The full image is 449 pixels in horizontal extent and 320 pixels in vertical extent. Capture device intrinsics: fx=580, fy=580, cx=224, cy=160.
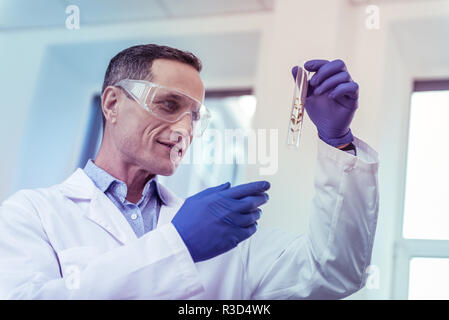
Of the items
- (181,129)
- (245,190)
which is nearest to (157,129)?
(181,129)

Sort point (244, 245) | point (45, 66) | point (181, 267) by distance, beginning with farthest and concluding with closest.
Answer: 1. point (45, 66)
2. point (244, 245)
3. point (181, 267)

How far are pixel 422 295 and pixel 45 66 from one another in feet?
4.52

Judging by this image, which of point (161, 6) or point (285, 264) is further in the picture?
point (161, 6)

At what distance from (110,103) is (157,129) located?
16 centimetres

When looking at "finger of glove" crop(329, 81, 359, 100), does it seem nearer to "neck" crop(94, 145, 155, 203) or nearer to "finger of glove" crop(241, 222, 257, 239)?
"finger of glove" crop(241, 222, 257, 239)

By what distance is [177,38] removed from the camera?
2062 mm

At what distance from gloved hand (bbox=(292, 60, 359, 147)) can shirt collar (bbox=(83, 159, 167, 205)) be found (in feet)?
1.22

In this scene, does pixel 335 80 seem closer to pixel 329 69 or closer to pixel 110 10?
pixel 329 69

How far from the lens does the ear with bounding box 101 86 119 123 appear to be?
4.28 ft

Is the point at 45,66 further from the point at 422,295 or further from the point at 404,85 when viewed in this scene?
the point at 422,295

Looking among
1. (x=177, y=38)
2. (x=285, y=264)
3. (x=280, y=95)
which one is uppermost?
(x=177, y=38)

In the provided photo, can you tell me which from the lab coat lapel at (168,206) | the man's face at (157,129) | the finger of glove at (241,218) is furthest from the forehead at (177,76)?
the finger of glove at (241,218)
